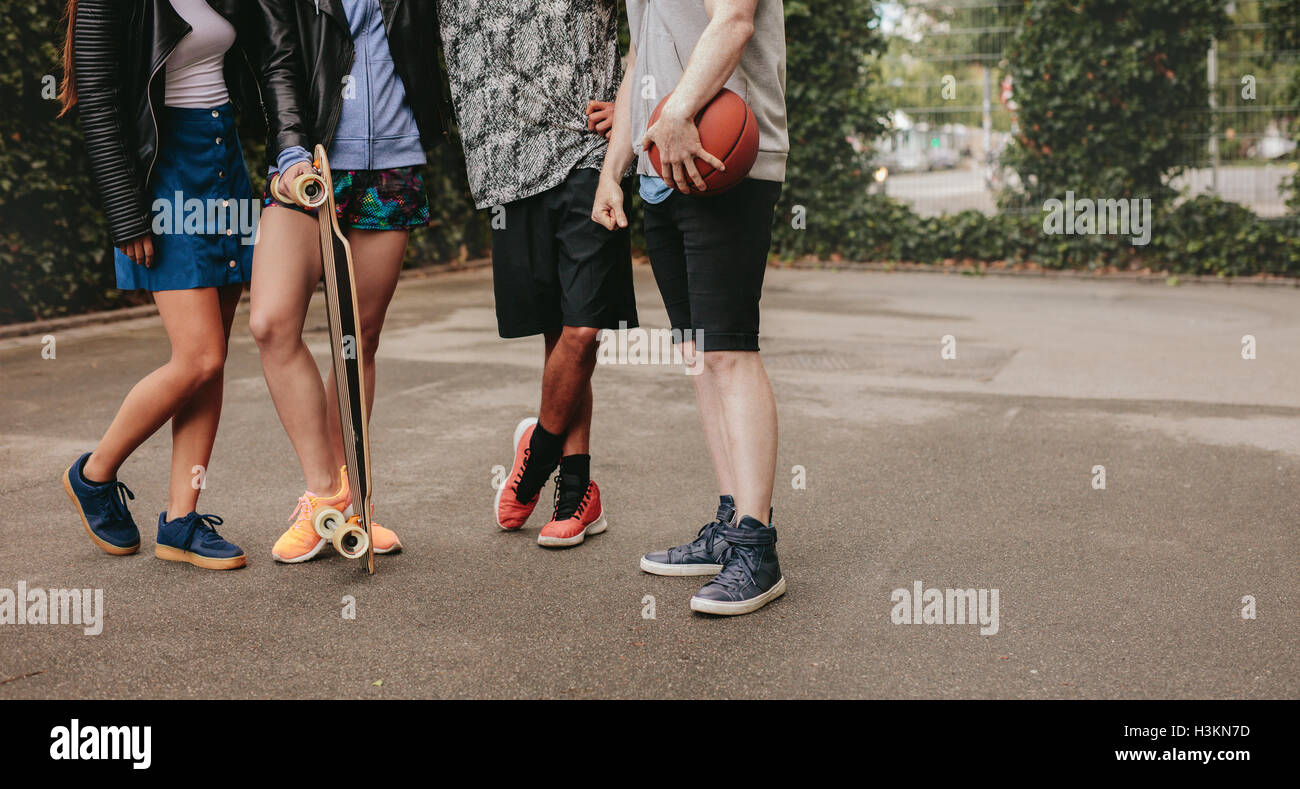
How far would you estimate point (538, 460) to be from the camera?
14.5 ft

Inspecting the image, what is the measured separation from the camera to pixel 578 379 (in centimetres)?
425

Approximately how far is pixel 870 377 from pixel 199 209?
459 cm

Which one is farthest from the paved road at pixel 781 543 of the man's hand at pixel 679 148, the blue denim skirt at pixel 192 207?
the man's hand at pixel 679 148

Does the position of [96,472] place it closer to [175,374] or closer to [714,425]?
[175,374]

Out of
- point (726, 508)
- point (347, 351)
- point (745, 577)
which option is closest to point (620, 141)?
point (347, 351)

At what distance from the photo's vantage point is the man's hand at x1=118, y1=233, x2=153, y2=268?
3.83 m

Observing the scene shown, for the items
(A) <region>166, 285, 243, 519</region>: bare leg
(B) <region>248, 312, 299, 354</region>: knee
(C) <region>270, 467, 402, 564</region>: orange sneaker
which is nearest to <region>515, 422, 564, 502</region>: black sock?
(C) <region>270, 467, 402, 564</region>: orange sneaker

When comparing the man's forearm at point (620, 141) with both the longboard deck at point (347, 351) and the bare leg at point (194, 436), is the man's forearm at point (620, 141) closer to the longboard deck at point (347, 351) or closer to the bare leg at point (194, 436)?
the longboard deck at point (347, 351)

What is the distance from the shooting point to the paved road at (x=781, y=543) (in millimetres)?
3232

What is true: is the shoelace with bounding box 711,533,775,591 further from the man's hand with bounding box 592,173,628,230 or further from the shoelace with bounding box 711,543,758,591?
the man's hand with bounding box 592,173,628,230

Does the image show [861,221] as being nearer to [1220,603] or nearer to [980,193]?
[980,193]

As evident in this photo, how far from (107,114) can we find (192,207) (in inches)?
13.5

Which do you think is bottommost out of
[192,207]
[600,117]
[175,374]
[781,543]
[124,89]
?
[781,543]

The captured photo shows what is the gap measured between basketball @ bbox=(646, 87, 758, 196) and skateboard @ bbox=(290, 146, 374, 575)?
3.55 ft
